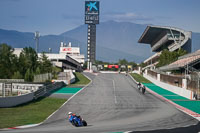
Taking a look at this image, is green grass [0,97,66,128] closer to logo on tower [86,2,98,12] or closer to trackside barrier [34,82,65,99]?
trackside barrier [34,82,65,99]

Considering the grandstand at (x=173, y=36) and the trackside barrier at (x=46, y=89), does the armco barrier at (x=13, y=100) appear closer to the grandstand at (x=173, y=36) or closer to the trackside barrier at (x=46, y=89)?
the trackside barrier at (x=46, y=89)

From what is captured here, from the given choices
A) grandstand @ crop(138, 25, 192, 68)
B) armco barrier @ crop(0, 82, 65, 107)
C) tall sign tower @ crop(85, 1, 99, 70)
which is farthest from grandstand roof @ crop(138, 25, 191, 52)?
armco barrier @ crop(0, 82, 65, 107)

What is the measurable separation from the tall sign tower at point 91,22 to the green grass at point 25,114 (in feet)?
446

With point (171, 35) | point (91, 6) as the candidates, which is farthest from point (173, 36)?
point (91, 6)

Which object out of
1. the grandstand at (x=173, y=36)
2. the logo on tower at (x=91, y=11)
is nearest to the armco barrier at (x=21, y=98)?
the grandstand at (x=173, y=36)

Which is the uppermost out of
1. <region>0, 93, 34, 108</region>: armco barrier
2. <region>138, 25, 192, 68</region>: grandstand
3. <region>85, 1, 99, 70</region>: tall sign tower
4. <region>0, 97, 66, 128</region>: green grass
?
<region>85, 1, 99, 70</region>: tall sign tower

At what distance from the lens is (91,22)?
175500 millimetres

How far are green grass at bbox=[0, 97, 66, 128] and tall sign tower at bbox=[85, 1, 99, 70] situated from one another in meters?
136

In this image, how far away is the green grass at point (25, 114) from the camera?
19.9 metres

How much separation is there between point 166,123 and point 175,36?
292ft

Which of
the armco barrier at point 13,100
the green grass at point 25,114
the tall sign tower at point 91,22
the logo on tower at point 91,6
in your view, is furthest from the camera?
the logo on tower at point 91,6

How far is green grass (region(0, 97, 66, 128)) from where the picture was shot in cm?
1992

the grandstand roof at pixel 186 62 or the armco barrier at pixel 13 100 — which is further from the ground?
the grandstand roof at pixel 186 62

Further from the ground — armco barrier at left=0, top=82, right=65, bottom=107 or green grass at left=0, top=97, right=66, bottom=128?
armco barrier at left=0, top=82, right=65, bottom=107
